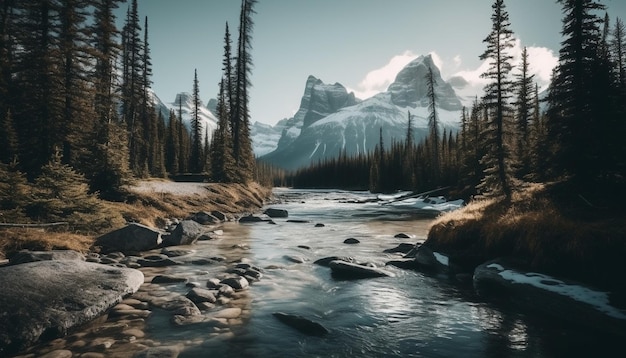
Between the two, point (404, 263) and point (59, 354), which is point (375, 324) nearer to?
point (404, 263)

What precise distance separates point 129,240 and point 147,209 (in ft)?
23.6

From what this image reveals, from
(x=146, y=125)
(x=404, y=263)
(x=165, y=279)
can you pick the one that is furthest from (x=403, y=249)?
(x=146, y=125)

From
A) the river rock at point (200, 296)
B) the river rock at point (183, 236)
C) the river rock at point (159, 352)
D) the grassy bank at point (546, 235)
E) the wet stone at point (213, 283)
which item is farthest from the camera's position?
the river rock at point (183, 236)

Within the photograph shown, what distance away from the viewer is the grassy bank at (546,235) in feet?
25.6

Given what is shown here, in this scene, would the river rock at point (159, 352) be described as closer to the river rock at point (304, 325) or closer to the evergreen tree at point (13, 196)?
the river rock at point (304, 325)

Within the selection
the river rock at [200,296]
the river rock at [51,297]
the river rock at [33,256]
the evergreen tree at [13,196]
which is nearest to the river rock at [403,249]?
the river rock at [200,296]

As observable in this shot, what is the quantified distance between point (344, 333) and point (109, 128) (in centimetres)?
1866

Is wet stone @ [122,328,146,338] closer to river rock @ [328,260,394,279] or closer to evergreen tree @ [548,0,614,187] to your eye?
river rock @ [328,260,394,279]

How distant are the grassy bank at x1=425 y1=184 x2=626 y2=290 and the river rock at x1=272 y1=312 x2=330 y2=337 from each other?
5960 mm

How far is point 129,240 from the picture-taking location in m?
12.8

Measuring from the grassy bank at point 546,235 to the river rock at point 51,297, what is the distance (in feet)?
33.6

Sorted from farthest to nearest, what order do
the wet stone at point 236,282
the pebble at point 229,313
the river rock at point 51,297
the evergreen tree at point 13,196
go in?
the evergreen tree at point 13,196, the wet stone at point 236,282, the pebble at point 229,313, the river rock at point 51,297

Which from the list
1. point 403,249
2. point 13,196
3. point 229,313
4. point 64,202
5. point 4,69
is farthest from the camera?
point 4,69

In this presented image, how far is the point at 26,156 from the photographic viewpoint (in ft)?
66.9
